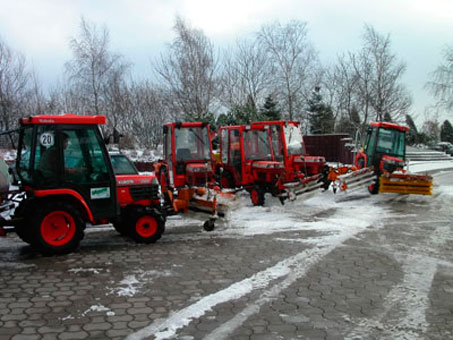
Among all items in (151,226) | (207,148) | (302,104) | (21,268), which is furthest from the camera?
(302,104)

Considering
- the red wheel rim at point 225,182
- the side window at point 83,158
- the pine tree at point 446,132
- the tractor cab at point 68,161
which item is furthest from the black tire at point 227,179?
the pine tree at point 446,132

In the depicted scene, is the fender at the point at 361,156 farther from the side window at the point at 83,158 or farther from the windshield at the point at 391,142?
the side window at the point at 83,158

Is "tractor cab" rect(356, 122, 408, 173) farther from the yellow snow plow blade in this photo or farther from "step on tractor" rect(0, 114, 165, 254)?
"step on tractor" rect(0, 114, 165, 254)

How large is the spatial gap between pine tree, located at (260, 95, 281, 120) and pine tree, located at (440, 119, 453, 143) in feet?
138

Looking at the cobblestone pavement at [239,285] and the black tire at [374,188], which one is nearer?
the cobblestone pavement at [239,285]

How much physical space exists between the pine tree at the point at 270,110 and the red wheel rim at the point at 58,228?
23.3 meters

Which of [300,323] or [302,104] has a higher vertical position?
[302,104]

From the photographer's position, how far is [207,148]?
41.5 ft

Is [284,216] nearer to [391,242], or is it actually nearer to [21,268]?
[391,242]

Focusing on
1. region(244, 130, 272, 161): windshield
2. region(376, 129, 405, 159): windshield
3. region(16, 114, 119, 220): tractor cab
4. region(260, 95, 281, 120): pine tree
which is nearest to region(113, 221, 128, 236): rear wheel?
region(16, 114, 119, 220): tractor cab

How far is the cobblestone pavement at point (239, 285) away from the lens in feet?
Answer: 15.0

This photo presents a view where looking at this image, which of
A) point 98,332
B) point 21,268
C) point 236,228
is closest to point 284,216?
point 236,228

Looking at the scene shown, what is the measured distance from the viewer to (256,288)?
5.77 m

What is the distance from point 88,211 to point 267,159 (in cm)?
703
